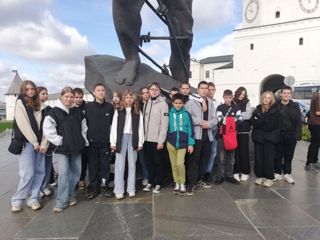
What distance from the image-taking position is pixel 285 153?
5.15m

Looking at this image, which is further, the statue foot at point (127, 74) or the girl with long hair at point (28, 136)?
the statue foot at point (127, 74)

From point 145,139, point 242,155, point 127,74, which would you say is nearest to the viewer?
point 145,139

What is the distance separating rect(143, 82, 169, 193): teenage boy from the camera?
439 cm

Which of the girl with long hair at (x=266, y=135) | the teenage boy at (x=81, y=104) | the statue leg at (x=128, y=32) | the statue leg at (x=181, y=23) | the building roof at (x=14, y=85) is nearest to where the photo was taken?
the teenage boy at (x=81, y=104)

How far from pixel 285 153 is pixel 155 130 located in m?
2.12

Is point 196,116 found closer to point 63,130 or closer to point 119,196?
point 119,196

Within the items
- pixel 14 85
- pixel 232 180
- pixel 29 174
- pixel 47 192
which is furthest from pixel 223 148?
pixel 14 85

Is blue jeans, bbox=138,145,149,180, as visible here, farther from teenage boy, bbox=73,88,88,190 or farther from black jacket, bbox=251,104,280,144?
black jacket, bbox=251,104,280,144

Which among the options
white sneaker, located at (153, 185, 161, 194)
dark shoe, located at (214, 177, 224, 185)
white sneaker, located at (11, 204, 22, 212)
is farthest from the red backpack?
white sneaker, located at (11, 204, 22, 212)

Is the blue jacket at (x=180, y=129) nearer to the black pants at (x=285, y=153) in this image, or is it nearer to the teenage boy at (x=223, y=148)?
the teenage boy at (x=223, y=148)

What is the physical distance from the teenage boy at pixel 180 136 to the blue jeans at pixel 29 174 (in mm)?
1619

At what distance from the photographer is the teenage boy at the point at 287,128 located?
16.4 feet

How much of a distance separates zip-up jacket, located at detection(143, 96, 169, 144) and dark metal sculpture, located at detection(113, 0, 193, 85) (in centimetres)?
129

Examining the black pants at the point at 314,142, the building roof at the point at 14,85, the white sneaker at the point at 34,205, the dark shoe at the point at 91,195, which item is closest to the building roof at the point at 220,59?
the building roof at the point at 14,85
